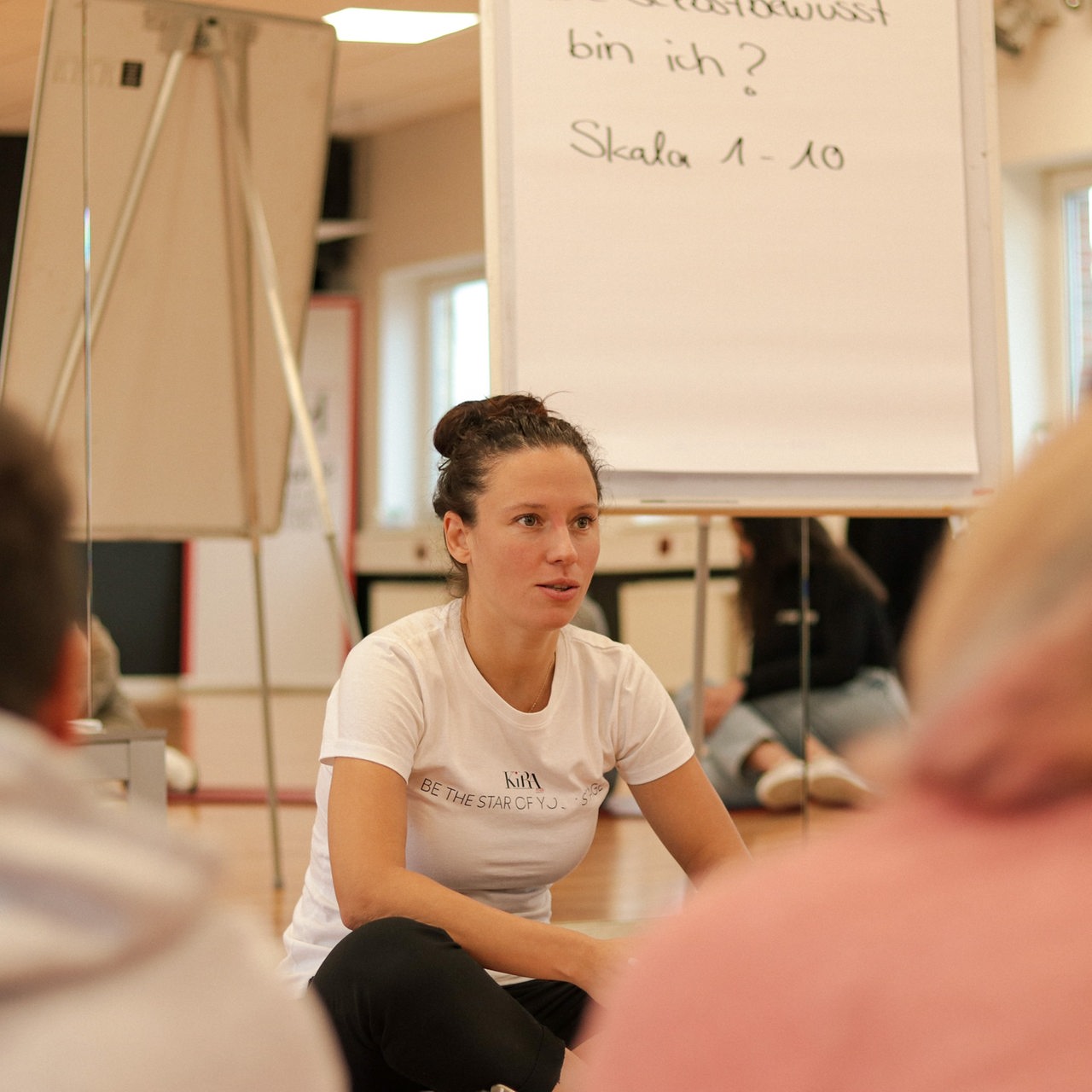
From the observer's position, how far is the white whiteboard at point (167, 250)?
8.45 feet

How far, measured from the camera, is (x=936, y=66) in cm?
227

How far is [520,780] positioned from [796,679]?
1.91 meters

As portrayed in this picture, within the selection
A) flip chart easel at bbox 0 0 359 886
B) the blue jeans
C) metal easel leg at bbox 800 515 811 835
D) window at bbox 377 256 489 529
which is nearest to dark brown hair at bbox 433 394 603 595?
flip chart easel at bbox 0 0 359 886

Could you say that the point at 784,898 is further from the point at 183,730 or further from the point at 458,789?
the point at 183,730

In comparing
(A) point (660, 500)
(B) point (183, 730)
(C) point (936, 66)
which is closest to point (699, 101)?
(C) point (936, 66)

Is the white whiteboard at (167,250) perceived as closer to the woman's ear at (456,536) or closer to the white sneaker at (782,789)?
the woman's ear at (456,536)

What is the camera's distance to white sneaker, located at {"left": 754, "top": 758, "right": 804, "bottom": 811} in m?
3.35

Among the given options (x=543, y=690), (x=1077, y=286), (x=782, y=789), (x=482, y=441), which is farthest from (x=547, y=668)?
(x=1077, y=286)

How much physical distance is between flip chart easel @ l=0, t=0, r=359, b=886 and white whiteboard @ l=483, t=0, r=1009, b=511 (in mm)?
866

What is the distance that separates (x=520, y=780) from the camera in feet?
5.42

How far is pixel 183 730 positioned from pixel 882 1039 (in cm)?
375

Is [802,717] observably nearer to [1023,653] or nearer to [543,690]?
[543,690]

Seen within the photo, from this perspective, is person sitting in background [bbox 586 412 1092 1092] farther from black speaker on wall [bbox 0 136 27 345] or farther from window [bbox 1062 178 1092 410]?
window [bbox 1062 178 1092 410]

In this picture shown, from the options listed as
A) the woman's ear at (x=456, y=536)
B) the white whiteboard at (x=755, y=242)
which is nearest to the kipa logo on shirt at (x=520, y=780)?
the woman's ear at (x=456, y=536)
